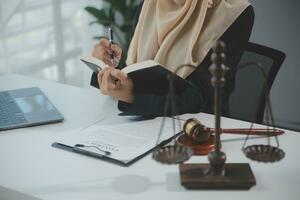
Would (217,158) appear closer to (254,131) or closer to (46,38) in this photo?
(254,131)

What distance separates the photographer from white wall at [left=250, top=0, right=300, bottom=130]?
9.93 feet

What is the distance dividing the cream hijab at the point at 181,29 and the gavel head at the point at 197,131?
0.37m

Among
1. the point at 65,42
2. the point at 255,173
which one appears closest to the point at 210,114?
the point at 255,173

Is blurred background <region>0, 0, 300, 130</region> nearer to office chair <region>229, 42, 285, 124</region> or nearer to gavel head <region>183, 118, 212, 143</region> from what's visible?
office chair <region>229, 42, 285, 124</region>

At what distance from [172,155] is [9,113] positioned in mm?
724

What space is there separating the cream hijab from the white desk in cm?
30

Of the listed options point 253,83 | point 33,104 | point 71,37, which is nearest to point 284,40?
point 253,83

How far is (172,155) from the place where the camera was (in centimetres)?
114

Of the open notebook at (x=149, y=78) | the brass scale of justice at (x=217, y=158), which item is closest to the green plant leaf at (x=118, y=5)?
the open notebook at (x=149, y=78)

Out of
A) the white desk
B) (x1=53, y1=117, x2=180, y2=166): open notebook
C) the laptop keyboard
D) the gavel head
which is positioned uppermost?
the gavel head

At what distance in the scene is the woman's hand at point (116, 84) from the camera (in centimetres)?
158

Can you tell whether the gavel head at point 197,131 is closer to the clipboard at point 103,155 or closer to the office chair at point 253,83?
the clipboard at point 103,155

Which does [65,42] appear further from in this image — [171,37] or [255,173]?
[255,173]

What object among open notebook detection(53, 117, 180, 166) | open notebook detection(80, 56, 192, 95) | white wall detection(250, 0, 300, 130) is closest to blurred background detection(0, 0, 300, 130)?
white wall detection(250, 0, 300, 130)
